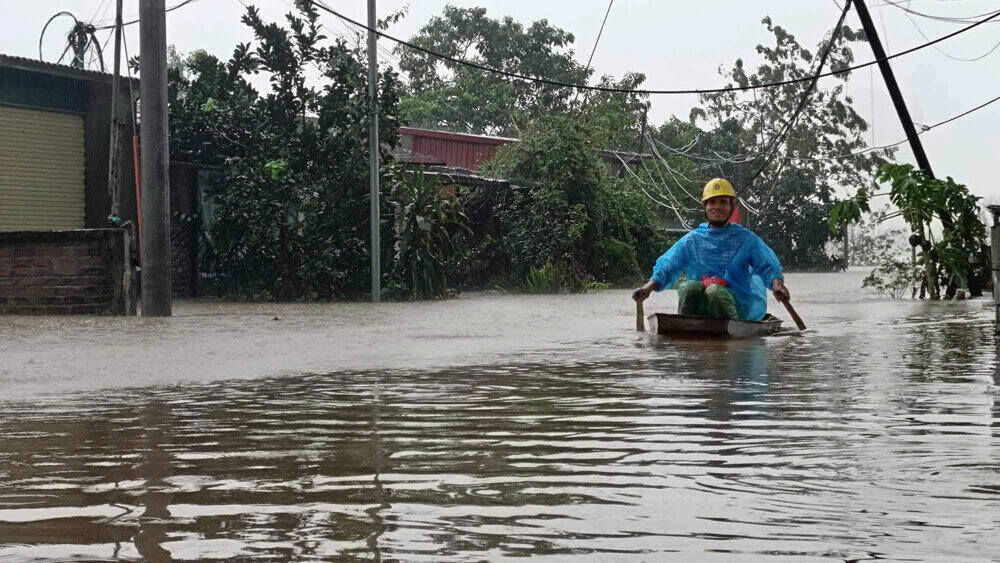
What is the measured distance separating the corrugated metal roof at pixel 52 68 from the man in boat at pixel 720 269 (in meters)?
13.1

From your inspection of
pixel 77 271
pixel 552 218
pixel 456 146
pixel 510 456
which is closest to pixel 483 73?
pixel 456 146

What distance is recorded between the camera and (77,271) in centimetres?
1770

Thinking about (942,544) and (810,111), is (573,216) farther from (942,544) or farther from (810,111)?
(810,111)

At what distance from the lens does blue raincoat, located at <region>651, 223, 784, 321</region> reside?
12.1m

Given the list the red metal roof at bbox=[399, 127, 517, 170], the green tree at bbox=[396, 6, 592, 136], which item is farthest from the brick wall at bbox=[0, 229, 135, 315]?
the green tree at bbox=[396, 6, 592, 136]

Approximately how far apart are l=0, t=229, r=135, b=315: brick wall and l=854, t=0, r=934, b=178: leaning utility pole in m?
11.8

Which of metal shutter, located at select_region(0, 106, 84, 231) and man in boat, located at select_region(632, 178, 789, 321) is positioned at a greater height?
metal shutter, located at select_region(0, 106, 84, 231)

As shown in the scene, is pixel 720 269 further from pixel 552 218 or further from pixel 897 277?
pixel 552 218

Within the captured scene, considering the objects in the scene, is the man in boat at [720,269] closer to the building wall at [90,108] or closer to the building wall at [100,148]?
the building wall at [90,108]

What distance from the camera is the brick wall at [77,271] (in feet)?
58.0

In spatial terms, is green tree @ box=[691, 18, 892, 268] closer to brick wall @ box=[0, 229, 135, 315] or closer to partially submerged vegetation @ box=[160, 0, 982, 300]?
partially submerged vegetation @ box=[160, 0, 982, 300]

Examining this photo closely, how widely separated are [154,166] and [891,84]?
37.9 feet

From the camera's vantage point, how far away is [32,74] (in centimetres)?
2177

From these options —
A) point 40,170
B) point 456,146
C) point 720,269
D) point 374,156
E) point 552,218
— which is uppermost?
point 456,146
